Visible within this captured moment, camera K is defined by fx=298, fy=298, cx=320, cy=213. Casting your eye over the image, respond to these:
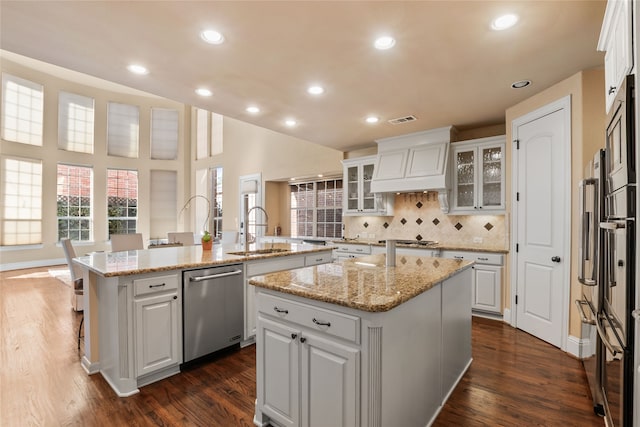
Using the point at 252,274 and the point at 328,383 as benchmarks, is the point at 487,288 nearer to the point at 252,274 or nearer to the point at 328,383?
the point at 252,274

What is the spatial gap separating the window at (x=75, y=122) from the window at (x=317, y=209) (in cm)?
605

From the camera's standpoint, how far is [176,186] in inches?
379

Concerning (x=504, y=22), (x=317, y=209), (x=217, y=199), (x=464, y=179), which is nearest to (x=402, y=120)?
(x=464, y=179)

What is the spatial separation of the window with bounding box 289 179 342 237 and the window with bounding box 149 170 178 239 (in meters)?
4.77

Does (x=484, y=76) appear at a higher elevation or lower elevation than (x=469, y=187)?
higher

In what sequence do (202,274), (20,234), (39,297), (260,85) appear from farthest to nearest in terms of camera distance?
1. (20,234)
2. (39,297)
3. (260,85)
4. (202,274)

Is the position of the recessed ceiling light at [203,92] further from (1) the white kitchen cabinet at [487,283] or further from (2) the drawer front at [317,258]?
(1) the white kitchen cabinet at [487,283]

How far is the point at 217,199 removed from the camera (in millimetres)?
8961

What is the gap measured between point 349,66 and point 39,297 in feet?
18.8

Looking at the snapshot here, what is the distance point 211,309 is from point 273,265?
0.74 m

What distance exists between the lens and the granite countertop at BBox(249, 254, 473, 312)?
135 cm

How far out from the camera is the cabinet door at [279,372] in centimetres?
154

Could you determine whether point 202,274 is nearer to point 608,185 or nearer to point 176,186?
point 608,185

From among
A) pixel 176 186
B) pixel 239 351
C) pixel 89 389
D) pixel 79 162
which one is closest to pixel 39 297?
pixel 89 389
